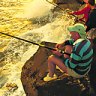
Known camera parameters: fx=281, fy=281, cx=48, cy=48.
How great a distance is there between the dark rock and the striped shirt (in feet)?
1.69

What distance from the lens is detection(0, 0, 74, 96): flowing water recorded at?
8.95 metres

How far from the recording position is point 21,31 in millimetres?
12719

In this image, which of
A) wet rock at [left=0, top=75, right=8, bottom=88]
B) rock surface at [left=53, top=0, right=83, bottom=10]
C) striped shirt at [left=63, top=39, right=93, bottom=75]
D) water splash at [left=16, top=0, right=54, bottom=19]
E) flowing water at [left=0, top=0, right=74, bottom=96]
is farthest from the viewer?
water splash at [left=16, top=0, right=54, bottom=19]

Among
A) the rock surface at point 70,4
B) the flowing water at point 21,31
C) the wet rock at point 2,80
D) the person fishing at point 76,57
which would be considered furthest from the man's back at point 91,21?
the rock surface at point 70,4

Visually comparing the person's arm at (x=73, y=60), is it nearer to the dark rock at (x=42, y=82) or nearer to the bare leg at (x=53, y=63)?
the bare leg at (x=53, y=63)

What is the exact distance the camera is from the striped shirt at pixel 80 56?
6195mm

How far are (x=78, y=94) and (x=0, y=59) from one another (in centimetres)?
424

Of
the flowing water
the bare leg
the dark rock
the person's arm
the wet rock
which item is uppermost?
the person's arm

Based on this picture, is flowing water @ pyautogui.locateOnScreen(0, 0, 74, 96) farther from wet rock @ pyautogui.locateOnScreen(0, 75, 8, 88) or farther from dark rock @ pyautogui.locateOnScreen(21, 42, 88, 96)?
dark rock @ pyautogui.locateOnScreen(21, 42, 88, 96)

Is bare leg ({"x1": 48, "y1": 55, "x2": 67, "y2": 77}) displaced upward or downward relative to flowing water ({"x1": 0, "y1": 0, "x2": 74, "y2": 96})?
upward

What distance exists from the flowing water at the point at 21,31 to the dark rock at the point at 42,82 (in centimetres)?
60

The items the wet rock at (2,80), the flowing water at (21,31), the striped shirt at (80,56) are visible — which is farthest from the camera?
the flowing water at (21,31)

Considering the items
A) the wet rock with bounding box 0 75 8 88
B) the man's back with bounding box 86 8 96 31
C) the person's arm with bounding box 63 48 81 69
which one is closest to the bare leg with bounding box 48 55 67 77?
the person's arm with bounding box 63 48 81 69

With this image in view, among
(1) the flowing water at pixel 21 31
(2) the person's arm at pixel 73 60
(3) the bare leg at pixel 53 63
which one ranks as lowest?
(1) the flowing water at pixel 21 31
